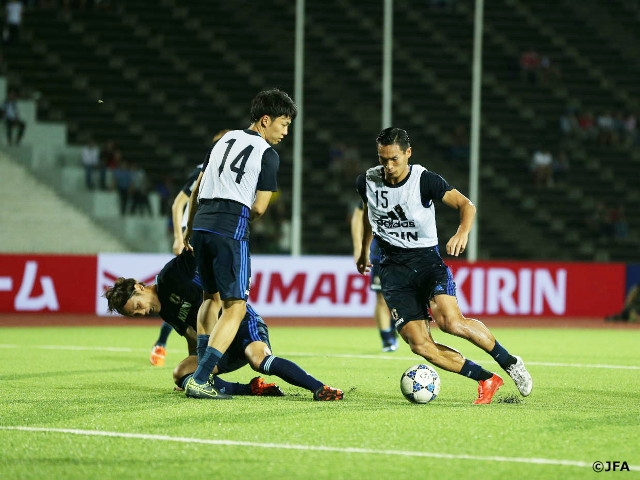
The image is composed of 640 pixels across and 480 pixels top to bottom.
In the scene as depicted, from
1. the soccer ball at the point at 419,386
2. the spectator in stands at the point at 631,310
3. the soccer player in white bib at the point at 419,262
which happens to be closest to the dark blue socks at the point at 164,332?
the soccer player in white bib at the point at 419,262

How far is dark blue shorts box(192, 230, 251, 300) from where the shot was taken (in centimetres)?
833

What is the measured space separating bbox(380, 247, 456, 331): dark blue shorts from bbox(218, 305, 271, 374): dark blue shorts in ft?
3.36

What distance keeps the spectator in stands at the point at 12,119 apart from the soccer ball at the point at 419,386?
18356 mm

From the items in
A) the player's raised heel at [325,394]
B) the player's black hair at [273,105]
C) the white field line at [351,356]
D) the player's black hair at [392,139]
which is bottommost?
the white field line at [351,356]

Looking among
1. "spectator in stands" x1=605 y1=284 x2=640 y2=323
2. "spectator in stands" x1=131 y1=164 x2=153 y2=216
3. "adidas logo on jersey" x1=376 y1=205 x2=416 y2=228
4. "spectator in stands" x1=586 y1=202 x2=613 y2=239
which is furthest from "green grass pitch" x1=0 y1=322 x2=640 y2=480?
"spectator in stands" x1=586 y1=202 x2=613 y2=239

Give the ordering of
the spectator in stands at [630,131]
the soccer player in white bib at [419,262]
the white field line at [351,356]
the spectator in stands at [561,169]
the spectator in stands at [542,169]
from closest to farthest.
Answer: the soccer player in white bib at [419,262], the white field line at [351,356], the spectator in stands at [542,169], the spectator in stands at [561,169], the spectator in stands at [630,131]

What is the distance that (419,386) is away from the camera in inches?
328

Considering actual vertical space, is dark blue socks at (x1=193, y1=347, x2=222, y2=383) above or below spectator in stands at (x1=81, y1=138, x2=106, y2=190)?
below

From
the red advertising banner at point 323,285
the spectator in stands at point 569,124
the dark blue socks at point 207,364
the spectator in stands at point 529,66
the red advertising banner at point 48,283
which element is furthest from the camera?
the spectator in stands at point 529,66

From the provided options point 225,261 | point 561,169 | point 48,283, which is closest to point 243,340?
point 225,261

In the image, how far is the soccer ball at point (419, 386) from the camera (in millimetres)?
8336

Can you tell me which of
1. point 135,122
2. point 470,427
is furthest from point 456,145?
point 470,427

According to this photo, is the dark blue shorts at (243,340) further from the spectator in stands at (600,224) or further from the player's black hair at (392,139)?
the spectator in stands at (600,224)

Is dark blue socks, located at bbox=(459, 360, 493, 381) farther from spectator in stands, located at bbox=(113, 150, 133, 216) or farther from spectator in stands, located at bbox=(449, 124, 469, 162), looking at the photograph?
spectator in stands, located at bbox=(449, 124, 469, 162)
